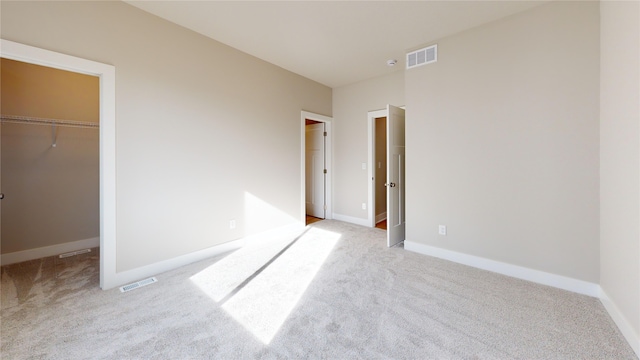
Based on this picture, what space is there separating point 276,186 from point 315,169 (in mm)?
1562

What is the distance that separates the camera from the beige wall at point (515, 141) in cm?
224

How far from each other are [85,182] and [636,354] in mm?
5739

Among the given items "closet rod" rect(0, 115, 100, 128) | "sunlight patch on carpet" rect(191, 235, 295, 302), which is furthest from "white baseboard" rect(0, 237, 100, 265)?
"sunlight patch on carpet" rect(191, 235, 295, 302)

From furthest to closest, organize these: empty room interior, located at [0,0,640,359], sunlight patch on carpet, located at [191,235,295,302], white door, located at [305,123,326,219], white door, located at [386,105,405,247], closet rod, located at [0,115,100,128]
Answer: white door, located at [305,123,326,219]
white door, located at [386,105,405,247]
closet rod, located at [0,115,100,128]
sunlight patch on carpet, located at [191,235,295,302]
empty room interior, located at [0,0,640,359]

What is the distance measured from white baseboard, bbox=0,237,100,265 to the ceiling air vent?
16.7ft

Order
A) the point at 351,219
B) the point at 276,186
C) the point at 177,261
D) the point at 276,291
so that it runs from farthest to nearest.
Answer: the point at 351,219 → the point at 276,186 → the point at 177,261 → the point at 276,291

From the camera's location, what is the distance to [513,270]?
8.57ft

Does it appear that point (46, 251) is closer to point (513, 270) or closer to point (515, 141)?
point (513, 270)

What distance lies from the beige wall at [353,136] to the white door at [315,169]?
295 mm

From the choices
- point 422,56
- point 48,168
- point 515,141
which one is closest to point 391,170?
point 515,141

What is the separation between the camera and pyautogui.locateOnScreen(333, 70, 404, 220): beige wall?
446 cm

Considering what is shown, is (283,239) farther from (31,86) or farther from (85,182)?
(31,86)

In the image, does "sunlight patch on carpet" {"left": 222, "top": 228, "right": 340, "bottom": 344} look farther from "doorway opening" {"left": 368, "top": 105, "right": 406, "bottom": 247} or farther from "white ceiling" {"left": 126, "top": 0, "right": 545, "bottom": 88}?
"white ceiling" {"left": 126, "top": 0, "right": 545, "bottom": 88}

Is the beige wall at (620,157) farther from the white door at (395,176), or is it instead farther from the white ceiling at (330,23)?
the white door at (395,176)
